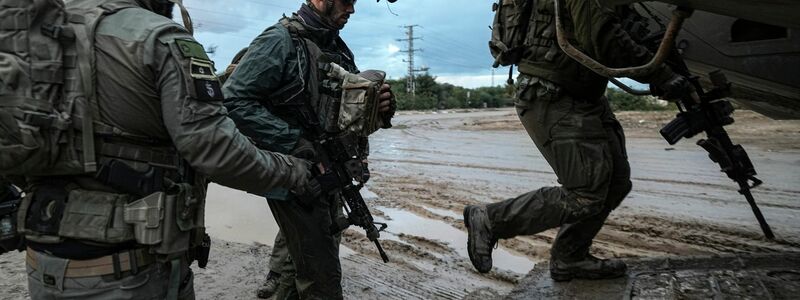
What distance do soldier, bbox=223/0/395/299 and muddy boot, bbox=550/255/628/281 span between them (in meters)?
1.24

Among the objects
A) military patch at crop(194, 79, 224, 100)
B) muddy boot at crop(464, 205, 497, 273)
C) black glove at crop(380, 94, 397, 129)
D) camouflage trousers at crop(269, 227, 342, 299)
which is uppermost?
military patch at crop(194, 79, 224, 100)

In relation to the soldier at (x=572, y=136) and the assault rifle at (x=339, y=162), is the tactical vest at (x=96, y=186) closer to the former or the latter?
the assault rifle at (x=339, y=162)

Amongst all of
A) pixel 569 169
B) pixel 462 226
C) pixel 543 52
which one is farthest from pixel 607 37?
pixel 462 226

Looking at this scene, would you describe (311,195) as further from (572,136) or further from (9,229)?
(572,136)

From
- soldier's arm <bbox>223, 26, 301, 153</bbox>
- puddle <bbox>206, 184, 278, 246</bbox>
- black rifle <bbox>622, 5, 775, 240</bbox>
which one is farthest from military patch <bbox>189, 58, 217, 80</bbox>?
puddle <bbox>206, 184, 278, 246</bbox>

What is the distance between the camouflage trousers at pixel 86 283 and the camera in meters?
1.60

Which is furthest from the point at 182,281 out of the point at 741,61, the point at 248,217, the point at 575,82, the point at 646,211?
the point at 646,211

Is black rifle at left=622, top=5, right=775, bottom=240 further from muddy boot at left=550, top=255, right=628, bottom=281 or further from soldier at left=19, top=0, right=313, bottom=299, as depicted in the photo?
soldier at left=19, top=0, right=313, bottom=299

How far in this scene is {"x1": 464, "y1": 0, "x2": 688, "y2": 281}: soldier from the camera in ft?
9.27

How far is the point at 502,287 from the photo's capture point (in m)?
3.62

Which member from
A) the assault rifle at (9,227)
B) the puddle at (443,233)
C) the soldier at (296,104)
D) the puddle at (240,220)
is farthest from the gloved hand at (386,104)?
the puddle at (240,220)

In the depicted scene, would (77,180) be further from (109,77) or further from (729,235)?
(729,235)

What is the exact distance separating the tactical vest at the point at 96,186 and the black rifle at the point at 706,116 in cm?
255

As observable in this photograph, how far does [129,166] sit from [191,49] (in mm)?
378
